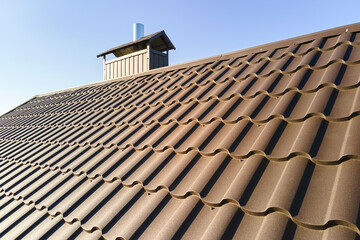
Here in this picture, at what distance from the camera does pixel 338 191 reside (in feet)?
4.00

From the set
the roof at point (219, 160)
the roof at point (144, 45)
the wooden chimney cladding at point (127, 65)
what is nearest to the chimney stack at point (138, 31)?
the roof at point (144, 45)

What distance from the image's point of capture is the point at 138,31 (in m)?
15.8

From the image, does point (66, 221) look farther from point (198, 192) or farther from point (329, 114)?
point (329, 114)

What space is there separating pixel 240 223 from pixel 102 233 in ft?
3.08

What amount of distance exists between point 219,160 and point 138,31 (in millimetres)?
15405

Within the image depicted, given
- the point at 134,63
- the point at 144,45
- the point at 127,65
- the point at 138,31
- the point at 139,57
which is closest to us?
the point at 139,57

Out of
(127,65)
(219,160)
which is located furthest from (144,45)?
(219,160)

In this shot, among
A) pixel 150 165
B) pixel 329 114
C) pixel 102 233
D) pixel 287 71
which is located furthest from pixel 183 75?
pixel 102 233

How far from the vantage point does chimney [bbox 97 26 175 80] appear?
1120 centimetres

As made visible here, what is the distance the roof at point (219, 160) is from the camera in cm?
131

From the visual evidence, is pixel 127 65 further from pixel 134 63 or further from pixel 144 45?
pixel 144 45

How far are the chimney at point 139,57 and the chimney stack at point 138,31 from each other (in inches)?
103

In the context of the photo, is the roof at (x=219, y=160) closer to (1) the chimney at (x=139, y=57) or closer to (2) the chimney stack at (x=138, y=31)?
(1) the chimney at (x=139, y=57)

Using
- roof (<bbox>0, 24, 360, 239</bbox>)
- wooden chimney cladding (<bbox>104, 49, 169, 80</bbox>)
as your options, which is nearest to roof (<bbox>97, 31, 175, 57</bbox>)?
wooden chimney cladding (<bbox>104, 49, 169, 80</bbox>)
